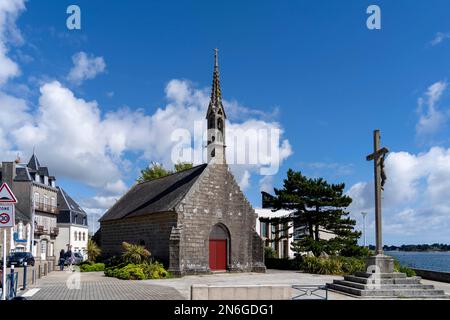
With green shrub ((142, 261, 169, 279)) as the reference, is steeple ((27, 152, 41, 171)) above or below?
above

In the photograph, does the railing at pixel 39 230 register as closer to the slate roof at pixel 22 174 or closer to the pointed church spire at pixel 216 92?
the slate roof at pixel 22 174

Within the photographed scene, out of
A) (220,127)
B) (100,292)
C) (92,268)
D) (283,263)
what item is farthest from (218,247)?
(100,292)

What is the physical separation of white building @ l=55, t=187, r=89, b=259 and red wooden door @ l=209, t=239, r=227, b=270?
117 ft

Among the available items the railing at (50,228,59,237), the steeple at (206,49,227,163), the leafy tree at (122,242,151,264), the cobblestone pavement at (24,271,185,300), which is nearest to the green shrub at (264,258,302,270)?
the steeple at (206,49,227,163)

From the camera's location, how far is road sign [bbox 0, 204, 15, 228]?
13.2 m

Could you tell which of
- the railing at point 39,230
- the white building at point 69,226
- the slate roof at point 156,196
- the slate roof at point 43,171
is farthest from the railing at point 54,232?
the slate roof at point 156,196

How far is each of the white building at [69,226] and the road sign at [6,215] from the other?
49844 mm

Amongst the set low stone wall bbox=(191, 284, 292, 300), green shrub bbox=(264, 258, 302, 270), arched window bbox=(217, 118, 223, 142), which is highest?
arched window bbox=(217, 118, 223, 142)

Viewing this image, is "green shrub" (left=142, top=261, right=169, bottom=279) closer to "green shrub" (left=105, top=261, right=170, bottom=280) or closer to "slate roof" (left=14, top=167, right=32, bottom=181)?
"green shrub" (left=105, top=261, right=170, bottom=280)

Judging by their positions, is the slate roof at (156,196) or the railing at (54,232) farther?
the railing at (54,232)

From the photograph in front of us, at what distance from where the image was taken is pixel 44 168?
186ft

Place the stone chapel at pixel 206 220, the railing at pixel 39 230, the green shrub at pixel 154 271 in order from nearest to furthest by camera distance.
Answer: the green shrub at pixel 154 271
the stone chapel at pixel 206 220
the railing at pixel 39 230

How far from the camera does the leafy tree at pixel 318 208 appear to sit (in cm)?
3372
